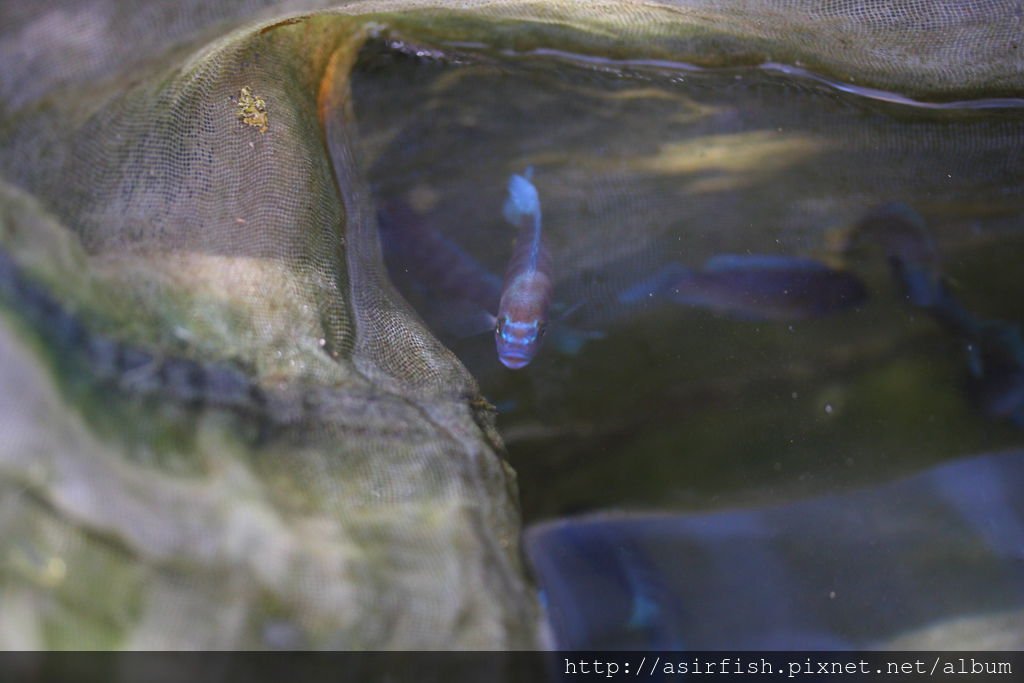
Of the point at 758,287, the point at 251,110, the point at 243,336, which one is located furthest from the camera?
the point at 758,287

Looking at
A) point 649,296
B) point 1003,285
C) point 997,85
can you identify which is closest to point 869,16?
point 997,85

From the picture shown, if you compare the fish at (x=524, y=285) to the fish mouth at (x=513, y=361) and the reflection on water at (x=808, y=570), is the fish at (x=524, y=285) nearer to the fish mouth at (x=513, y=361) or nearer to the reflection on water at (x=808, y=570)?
the fish mouth at (x=513, y=361)

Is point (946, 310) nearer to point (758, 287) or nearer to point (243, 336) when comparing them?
point (758, 287)

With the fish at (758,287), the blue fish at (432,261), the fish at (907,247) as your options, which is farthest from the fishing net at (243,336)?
the fish at (907,247)

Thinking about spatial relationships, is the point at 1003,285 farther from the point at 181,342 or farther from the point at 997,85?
the point at 181,342

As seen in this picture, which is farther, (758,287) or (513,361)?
(758,287)

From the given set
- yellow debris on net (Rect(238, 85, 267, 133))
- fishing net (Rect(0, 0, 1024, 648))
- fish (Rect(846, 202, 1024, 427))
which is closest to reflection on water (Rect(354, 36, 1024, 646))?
fish (Rect(846, 202, 1024, 427))

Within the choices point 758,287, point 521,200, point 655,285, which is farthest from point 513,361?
point 758,287
